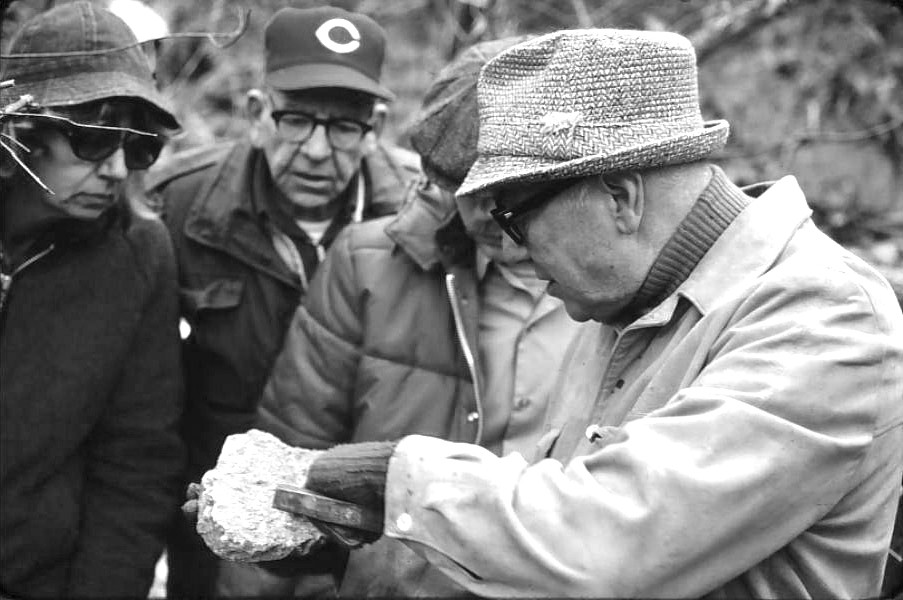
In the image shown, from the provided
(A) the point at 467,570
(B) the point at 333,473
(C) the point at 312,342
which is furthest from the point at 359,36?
(A) the point at 467,570

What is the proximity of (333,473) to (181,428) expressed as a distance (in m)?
1.84

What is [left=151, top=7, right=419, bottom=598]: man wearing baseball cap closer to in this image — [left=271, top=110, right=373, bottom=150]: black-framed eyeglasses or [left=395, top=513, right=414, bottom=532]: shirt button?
[left=271, top=110, right=373, bottom=150]: black-framed eyeglasses

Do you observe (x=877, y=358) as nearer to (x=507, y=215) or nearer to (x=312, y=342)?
(x=507, y=215)

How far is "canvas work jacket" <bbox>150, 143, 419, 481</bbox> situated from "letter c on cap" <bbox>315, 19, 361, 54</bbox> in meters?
0.60

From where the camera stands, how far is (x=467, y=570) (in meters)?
1.83

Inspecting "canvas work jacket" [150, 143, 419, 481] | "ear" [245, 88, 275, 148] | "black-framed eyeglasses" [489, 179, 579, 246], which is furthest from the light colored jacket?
"ear" [245, 88, 275, 148]

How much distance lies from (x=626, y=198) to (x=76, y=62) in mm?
1866

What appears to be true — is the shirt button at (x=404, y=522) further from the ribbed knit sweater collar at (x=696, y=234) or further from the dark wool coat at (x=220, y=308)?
the dark wool coat at (x=220, y=308)

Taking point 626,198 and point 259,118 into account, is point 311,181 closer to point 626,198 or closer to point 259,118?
point 259,118

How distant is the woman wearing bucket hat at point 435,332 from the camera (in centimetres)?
309

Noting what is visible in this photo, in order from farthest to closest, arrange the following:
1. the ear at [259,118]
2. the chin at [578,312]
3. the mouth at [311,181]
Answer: the ear at [259,118] → the mouth at [311,181] → the chin at [578,312]

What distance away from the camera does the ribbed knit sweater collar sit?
6.76 ft

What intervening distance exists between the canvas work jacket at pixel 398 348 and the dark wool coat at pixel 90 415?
0.48 meters

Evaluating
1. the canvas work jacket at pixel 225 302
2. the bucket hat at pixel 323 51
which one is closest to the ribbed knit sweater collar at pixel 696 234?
the bucket hat at pixel 323 51
